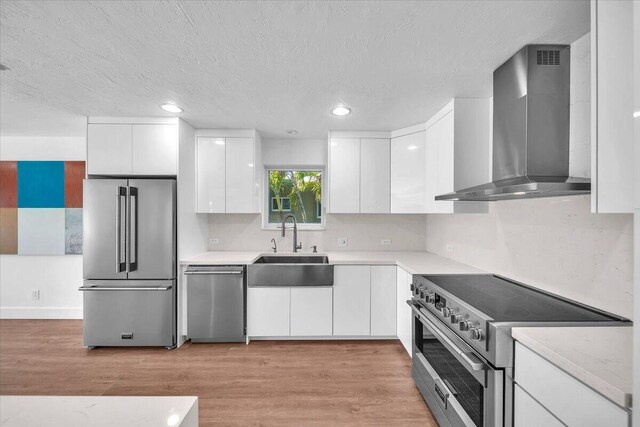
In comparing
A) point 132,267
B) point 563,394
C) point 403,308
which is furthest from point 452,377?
point 132,267

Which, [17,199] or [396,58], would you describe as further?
[17,199]

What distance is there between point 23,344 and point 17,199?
1.77 m

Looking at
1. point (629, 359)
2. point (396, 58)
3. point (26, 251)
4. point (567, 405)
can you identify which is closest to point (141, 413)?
point (567, 405)

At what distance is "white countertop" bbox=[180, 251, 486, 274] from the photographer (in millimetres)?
2559

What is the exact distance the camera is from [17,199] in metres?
3.69

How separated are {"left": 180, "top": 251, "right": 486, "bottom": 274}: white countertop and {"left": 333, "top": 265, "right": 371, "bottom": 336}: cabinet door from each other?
0.12 meters

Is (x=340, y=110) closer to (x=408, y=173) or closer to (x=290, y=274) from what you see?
(x=408, y=173)

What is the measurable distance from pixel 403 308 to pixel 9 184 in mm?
4861

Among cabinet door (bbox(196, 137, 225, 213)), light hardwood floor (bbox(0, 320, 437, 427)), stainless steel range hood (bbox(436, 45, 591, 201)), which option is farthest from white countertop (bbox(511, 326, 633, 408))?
cabinet door (bbox(196, 137, 225, 213))

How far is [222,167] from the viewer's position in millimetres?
3354

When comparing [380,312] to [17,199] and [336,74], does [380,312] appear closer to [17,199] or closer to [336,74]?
[336,74]

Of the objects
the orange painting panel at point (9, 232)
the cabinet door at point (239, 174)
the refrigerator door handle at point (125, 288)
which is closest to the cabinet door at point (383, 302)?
the cabinet door at point (239, 174)

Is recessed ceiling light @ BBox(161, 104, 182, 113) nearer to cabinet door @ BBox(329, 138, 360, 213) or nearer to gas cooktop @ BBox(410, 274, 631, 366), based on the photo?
cabinet door @ BBox(329, 138, 360, 213)

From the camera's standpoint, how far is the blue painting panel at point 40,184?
3686mm
